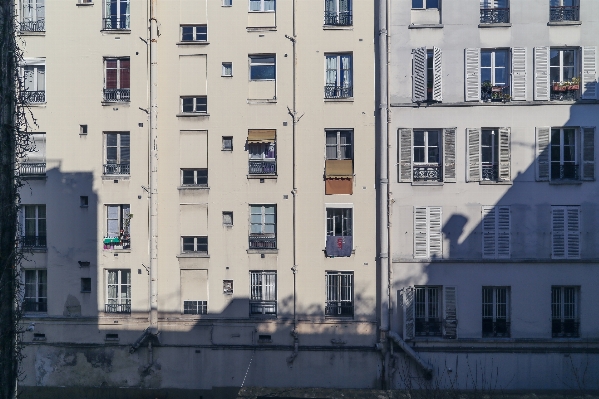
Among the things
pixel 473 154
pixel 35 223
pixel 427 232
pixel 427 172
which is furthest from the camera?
pixel 35 223

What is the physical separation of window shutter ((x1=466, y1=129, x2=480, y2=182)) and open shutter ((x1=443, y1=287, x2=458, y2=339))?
473 cm

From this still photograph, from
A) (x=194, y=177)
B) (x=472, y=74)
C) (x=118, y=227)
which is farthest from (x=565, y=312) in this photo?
(x=118, y=227)

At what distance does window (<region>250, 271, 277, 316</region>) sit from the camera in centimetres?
1947

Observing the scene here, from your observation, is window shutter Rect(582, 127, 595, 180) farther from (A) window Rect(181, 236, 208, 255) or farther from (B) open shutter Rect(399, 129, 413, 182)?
(A) window Rect(181, 236, 208, 255)

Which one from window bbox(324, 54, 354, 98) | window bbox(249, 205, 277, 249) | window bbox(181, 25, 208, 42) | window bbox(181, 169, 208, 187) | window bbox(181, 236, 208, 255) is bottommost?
window bbox(181, 236, 208, 255)

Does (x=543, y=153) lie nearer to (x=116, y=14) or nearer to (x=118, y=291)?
(x=118, y=291)

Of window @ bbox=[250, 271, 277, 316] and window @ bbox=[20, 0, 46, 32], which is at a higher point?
window @ bbox=[20, 0, 46, 32]

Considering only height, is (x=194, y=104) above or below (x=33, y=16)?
below

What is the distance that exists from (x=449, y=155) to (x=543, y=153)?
382 cm

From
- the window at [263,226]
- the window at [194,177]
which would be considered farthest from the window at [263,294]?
the window at [194,177]

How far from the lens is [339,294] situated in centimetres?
1934

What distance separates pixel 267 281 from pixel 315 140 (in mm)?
6337

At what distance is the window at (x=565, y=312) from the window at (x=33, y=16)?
24.6 meters

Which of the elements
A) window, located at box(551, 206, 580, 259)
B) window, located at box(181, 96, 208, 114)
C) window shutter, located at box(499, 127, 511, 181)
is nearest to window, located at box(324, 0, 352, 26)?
window, located at box(181, 96, 208, 114)
